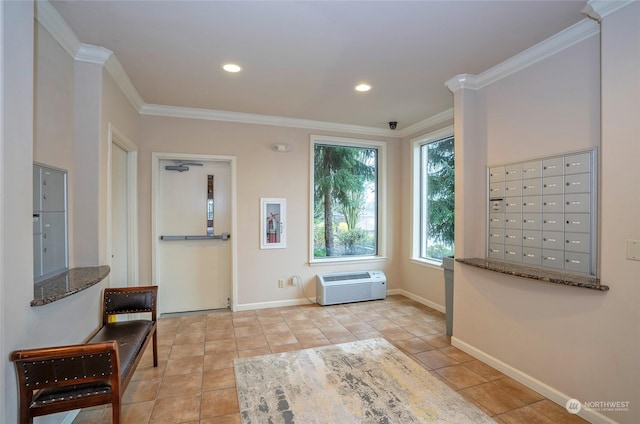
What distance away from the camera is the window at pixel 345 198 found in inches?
177

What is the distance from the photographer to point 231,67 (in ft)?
8.82

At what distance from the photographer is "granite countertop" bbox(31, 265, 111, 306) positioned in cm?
161

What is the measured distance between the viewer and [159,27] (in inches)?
83.7

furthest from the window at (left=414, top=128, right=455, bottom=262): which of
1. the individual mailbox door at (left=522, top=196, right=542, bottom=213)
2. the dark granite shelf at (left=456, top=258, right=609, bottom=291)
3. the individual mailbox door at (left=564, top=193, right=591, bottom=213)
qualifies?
the individual mailbox door at (left=564, top=193, right=591, bottom=213)

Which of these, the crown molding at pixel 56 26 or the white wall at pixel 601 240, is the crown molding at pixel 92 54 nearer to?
the crown molding at pixel 56 26

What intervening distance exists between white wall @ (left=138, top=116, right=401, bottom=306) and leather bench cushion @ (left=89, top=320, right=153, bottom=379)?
153 centimetres

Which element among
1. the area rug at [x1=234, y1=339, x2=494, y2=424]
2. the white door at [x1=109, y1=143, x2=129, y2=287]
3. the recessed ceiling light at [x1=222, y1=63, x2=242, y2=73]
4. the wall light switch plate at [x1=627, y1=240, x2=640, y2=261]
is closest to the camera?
the wall light switch plate at [x1=627, y1=240, x2=640, y2=261]

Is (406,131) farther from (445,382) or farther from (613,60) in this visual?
(445,382)

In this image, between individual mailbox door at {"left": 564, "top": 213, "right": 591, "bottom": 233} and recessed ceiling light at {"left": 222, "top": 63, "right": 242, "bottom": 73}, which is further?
recessed ceiling light at {"left": 222, "top": 63, "right": 242, "bottom": 73}

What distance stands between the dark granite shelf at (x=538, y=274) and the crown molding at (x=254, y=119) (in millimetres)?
2522

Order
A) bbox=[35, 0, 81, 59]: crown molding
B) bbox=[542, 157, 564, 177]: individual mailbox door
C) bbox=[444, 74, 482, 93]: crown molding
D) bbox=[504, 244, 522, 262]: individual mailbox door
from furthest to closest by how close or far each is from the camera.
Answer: bbox=[444, 74, 482, 93]: crown molding
bbox=[504, 244, 522, 262]: individual mailbox door
bbox=[542, 157, 564, 177]: individual mailbox door
bbox=[35, 0, 81, 59]: crown molding

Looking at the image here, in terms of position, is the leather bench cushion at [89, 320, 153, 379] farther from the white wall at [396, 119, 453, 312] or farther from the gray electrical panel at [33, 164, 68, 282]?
the white wall at [396, 119, 453, 312]

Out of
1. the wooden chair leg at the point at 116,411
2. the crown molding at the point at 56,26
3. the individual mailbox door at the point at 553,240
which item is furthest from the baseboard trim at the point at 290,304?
the crown molding at the point at 56,26

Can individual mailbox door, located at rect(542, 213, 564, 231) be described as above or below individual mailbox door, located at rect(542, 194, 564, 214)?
below
